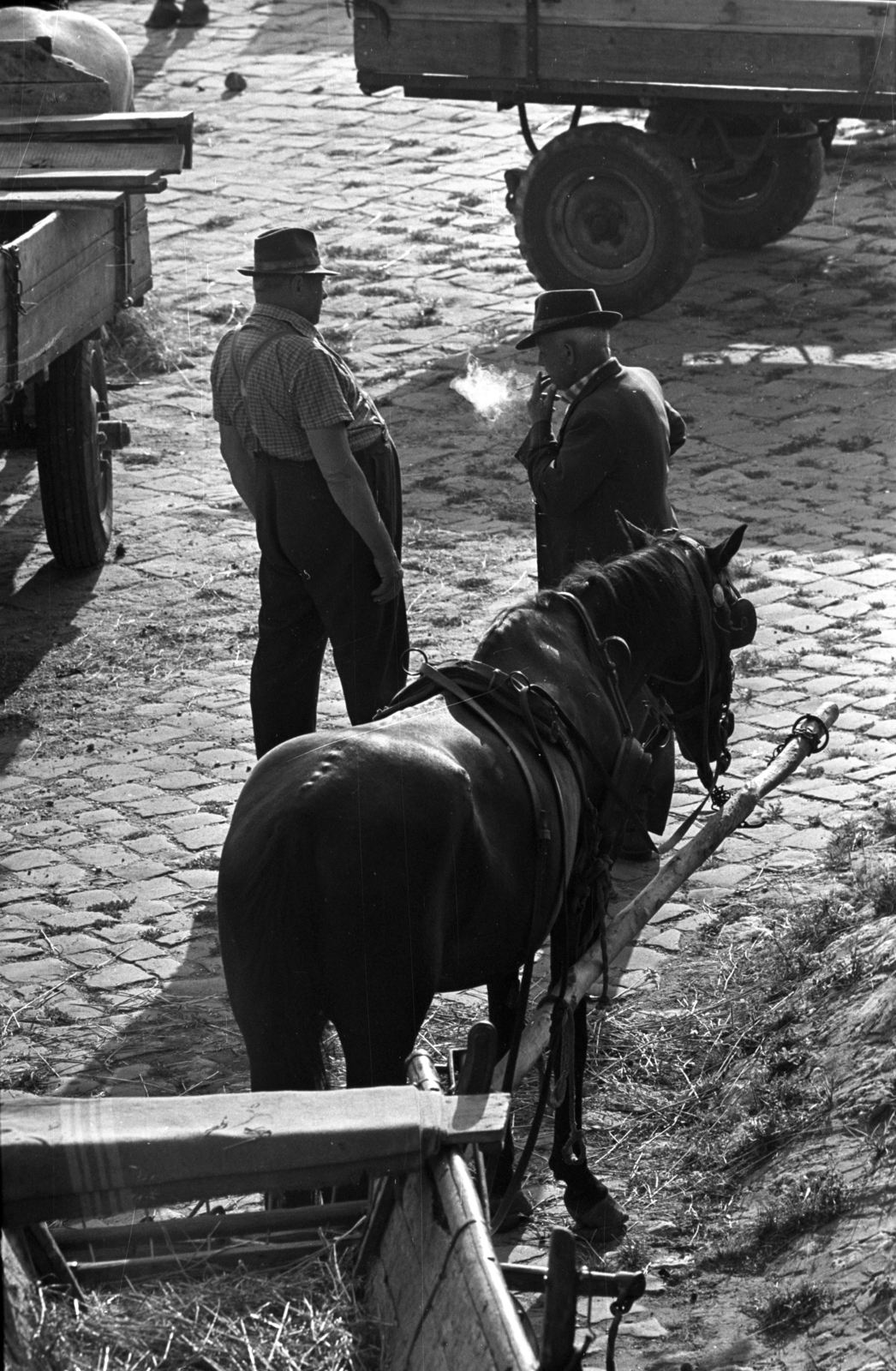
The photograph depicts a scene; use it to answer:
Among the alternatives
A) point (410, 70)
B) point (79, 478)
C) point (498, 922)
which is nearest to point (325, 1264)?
point (498, 922)

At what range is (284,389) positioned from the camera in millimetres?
5500

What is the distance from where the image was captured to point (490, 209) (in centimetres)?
1420

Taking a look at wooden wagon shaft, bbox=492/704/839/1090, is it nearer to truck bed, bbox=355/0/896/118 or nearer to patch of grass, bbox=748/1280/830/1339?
patch of grass, bbox=748/1280/830/1339

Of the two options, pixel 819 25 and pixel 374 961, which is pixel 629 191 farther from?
pixel 374 961

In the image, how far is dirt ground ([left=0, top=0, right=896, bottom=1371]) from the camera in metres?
4.14

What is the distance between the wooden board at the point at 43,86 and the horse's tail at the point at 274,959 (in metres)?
6.59

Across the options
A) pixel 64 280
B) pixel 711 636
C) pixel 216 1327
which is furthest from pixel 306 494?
pixel 216 1327

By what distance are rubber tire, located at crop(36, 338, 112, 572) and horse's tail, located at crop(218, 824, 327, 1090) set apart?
526cm

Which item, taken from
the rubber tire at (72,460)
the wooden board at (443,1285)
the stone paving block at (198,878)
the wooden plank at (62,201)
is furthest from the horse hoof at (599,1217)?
the rubber tire at (72,460)

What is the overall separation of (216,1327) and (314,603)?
10.9 feet

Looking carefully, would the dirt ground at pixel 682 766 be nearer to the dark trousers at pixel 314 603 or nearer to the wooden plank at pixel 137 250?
the dark trousers at pixel 314 603

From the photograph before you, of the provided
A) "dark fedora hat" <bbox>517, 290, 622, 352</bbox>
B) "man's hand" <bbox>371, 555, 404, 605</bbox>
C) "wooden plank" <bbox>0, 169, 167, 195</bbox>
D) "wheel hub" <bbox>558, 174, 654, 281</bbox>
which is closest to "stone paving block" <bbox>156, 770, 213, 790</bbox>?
"man's hand" <bbox>371, 555, 404, 605</bbox>

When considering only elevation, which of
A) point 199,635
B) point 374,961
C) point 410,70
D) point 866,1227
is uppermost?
point 410,70

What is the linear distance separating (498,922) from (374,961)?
40 centimetres
